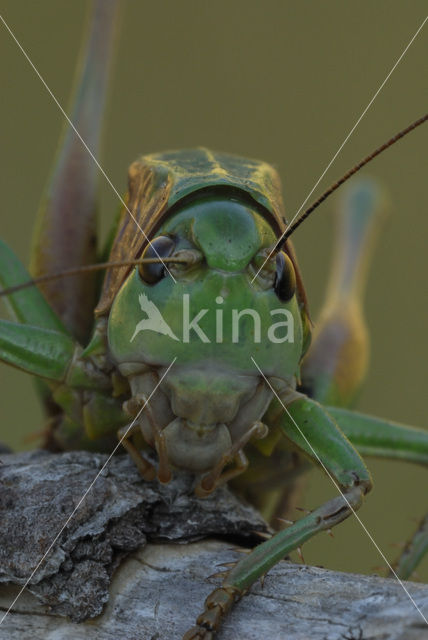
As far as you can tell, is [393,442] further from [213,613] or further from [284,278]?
[213,613]

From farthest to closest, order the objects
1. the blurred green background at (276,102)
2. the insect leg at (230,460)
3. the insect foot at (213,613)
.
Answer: the blurred green background at (276,102) → the insect leg at (230,460) → the insect foot at (213,613)

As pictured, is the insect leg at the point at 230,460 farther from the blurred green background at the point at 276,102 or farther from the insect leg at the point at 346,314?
the blurred green background at the point at 276,102

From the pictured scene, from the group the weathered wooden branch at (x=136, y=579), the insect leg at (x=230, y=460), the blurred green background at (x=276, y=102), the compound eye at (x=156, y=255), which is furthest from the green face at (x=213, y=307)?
the blurred green background at (x=276, y=102)

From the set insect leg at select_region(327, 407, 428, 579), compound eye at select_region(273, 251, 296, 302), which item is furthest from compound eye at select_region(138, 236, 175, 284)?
insect leg at select_region(327, 407, 428, 579)

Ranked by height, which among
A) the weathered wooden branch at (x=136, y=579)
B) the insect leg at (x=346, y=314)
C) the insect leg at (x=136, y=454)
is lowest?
the weathered wooden branch at (x=136, y=579)

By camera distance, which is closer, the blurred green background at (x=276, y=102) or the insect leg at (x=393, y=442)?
the insect leg at (x=393, y=442)

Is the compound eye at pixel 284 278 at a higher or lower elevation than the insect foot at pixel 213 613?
higher

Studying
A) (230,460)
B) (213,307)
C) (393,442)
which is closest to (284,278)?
(213,307)
